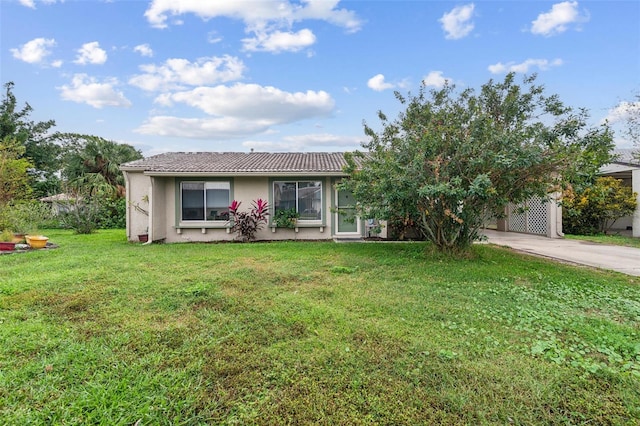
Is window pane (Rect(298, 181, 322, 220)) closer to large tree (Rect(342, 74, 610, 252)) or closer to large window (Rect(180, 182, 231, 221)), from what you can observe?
large window (Rect(180, 182, 231, 221))

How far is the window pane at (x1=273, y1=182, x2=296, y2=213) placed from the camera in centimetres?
1175

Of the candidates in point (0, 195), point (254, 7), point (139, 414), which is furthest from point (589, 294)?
point (0, 195)

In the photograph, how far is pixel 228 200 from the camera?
1165cm

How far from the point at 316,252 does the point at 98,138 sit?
2115 centimetres

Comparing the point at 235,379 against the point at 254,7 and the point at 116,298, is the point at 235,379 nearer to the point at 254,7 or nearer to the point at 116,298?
the point at 116,298

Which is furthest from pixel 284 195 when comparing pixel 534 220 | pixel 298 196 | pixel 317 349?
pixel 534 220

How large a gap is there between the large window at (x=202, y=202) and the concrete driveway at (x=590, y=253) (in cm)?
1048

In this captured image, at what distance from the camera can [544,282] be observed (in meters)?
5.71

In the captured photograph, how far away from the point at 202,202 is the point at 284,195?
306cm

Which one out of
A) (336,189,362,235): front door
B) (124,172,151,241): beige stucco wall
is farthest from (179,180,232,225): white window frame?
(336,189,362,235): front door

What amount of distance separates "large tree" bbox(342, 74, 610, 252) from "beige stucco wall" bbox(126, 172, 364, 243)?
138 inches

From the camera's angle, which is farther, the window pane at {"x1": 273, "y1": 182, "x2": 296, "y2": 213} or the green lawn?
the window pane at {"x1": 273, "y1": 182, "x2": 296, "y2": 213}

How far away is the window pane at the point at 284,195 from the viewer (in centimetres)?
1175

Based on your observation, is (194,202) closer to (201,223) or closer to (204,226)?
(201,223)
